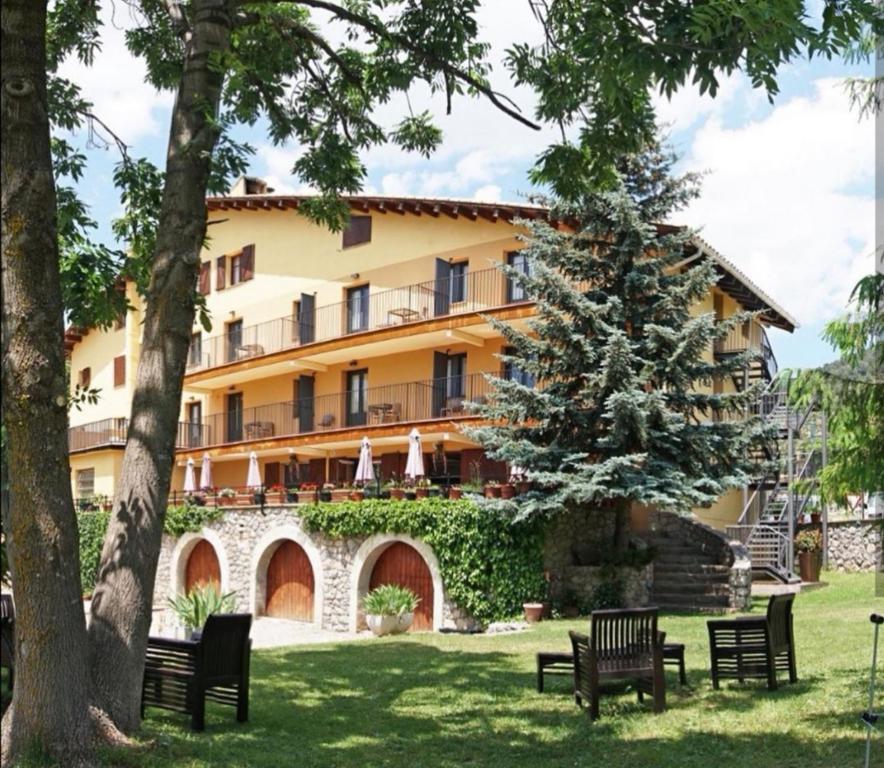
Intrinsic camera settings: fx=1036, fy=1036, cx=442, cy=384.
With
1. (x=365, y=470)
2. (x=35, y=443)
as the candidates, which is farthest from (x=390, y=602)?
(x=35, y=443)

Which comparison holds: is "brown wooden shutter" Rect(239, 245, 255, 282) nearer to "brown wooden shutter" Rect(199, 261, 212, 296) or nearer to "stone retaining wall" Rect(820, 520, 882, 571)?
"brown wooden shutter" Rect(199, 261, 212, 296)

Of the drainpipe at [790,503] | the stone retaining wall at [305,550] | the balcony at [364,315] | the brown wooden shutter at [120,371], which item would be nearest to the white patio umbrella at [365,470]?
the stone retaining wall at [305,550]

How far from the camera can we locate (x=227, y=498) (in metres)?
28.1

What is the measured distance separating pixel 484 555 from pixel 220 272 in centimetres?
2045

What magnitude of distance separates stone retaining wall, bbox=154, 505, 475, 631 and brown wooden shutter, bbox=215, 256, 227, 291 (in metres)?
10.8

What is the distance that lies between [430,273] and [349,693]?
19.1 metres

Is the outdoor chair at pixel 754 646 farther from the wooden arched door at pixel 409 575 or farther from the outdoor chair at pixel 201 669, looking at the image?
the wooden arched door at pixel 409 575

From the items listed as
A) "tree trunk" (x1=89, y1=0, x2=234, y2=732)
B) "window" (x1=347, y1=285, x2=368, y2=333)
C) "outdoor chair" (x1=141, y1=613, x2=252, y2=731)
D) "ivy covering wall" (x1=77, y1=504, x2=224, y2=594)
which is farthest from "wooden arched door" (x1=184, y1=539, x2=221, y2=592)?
"tree trunk" (x1=89, y1=0, x2=234, y2=732)

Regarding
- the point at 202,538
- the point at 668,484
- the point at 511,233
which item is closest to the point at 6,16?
the point at 668,484

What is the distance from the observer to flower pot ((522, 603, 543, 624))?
1959 centimetres

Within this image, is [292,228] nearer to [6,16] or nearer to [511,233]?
[511,233]

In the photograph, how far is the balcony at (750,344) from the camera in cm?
2753

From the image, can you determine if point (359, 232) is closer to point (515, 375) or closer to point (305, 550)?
point (515, 375)

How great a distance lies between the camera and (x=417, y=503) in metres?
21.4
